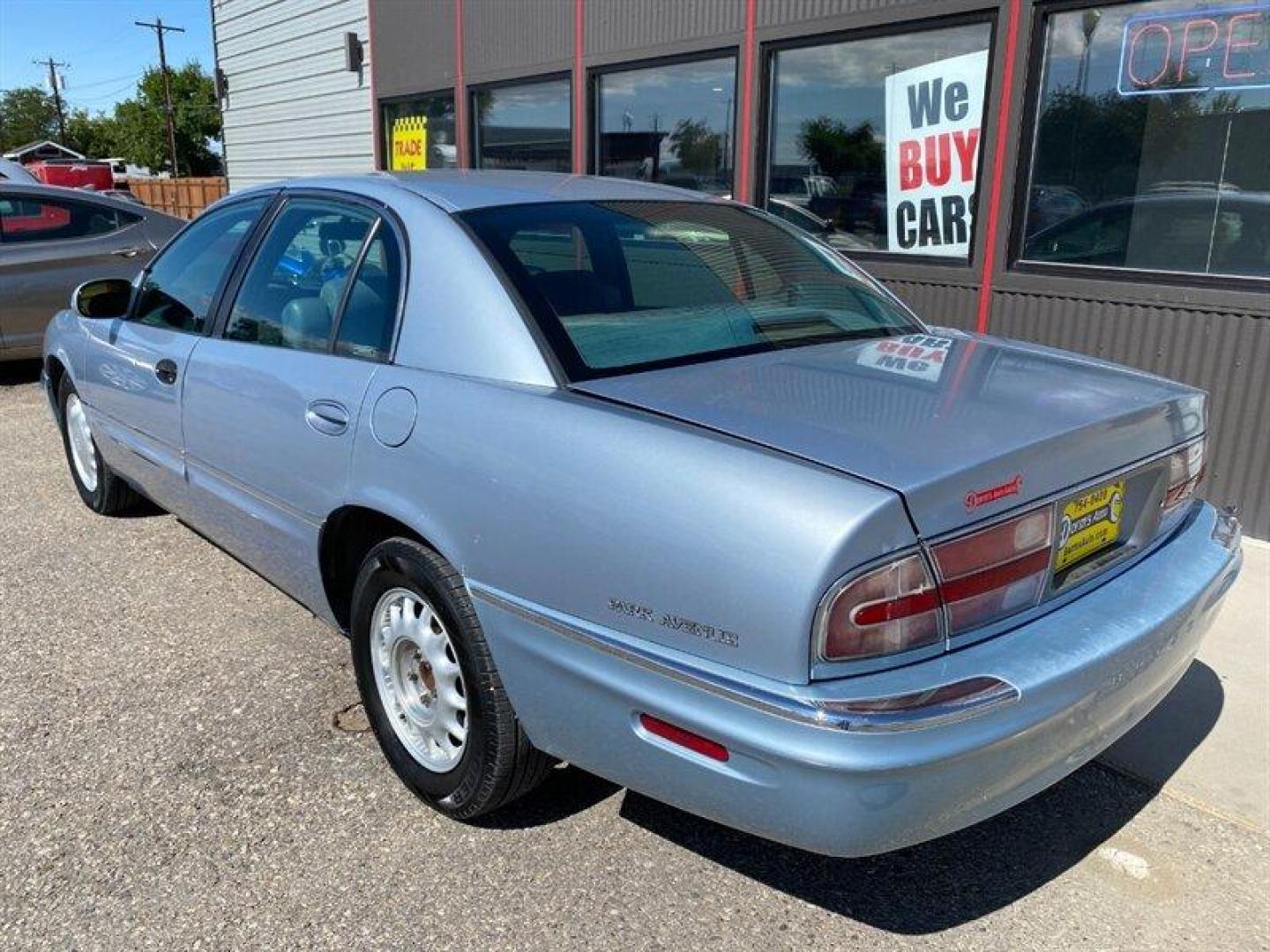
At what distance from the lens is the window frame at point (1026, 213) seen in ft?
15.9

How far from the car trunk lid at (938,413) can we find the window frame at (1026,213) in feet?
8.56

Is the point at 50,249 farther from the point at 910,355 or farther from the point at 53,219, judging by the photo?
the point at 910,355

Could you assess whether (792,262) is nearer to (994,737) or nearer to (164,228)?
(994,737)

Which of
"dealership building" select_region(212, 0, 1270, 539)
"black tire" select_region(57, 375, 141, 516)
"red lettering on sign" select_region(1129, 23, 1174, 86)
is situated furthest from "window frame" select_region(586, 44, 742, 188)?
"black tire" select_region(57, 375, 141, 516)

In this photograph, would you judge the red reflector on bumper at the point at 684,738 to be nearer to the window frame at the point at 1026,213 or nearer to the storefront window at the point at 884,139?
the window frame at the point at 1026,213

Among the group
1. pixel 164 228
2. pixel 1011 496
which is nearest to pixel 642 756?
pixel 1011 496

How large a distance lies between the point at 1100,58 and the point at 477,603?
4.48 m

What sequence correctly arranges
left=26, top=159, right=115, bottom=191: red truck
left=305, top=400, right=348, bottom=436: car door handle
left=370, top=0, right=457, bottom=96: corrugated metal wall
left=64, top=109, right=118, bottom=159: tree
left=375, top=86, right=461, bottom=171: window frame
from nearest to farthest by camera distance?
left=305, top=400, right=348, bottom=436: car door handle, left=370, top=0, right=457, bottom=96: corrugated metal wall, left=375, top=86, right=461, bottom=171: window frame, left=26, top=159, right=115, bottom=191: red truck, left=64, top=109, right=118, bottom=159: tree

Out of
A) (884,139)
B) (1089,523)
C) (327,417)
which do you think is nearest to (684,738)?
(1089,523)

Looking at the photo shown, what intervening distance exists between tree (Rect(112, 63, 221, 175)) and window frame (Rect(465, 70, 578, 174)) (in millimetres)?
78818

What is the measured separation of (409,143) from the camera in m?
11.2

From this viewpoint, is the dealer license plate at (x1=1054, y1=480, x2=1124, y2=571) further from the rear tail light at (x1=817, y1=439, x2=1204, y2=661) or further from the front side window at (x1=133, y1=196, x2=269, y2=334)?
the front side window at (x1=133, y1=196, x2=269, y2=334)

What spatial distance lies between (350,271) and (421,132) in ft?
28.7

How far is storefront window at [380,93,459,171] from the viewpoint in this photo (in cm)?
1040
